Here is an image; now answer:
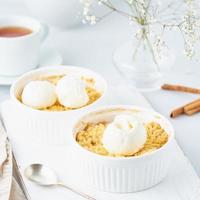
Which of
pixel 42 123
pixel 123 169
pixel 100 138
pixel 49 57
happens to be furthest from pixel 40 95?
pixel 49 57

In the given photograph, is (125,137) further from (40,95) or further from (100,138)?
(40,95)

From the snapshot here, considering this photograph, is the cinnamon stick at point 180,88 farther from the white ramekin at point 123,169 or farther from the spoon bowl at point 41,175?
the spoon bowl at point 41,175

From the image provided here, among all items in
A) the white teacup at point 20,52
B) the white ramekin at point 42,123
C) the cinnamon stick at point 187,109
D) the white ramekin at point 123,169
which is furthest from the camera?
the white teacup at point 20,52

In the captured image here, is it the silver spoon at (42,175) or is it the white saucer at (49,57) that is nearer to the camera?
the silver spoon at (42,175)

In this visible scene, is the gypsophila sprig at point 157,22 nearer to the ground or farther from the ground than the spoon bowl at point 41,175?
farther from the ground

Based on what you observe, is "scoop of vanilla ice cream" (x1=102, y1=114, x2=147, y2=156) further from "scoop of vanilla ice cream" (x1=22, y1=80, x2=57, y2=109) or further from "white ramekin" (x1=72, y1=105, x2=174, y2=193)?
"scoop of vanilla ice cream" (x1=22, y1=80, x2=57, y2=109)

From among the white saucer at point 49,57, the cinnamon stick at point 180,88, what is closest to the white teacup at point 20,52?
the white saucer at point 49,57

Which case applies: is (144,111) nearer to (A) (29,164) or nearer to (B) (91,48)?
(A) (29,164)
